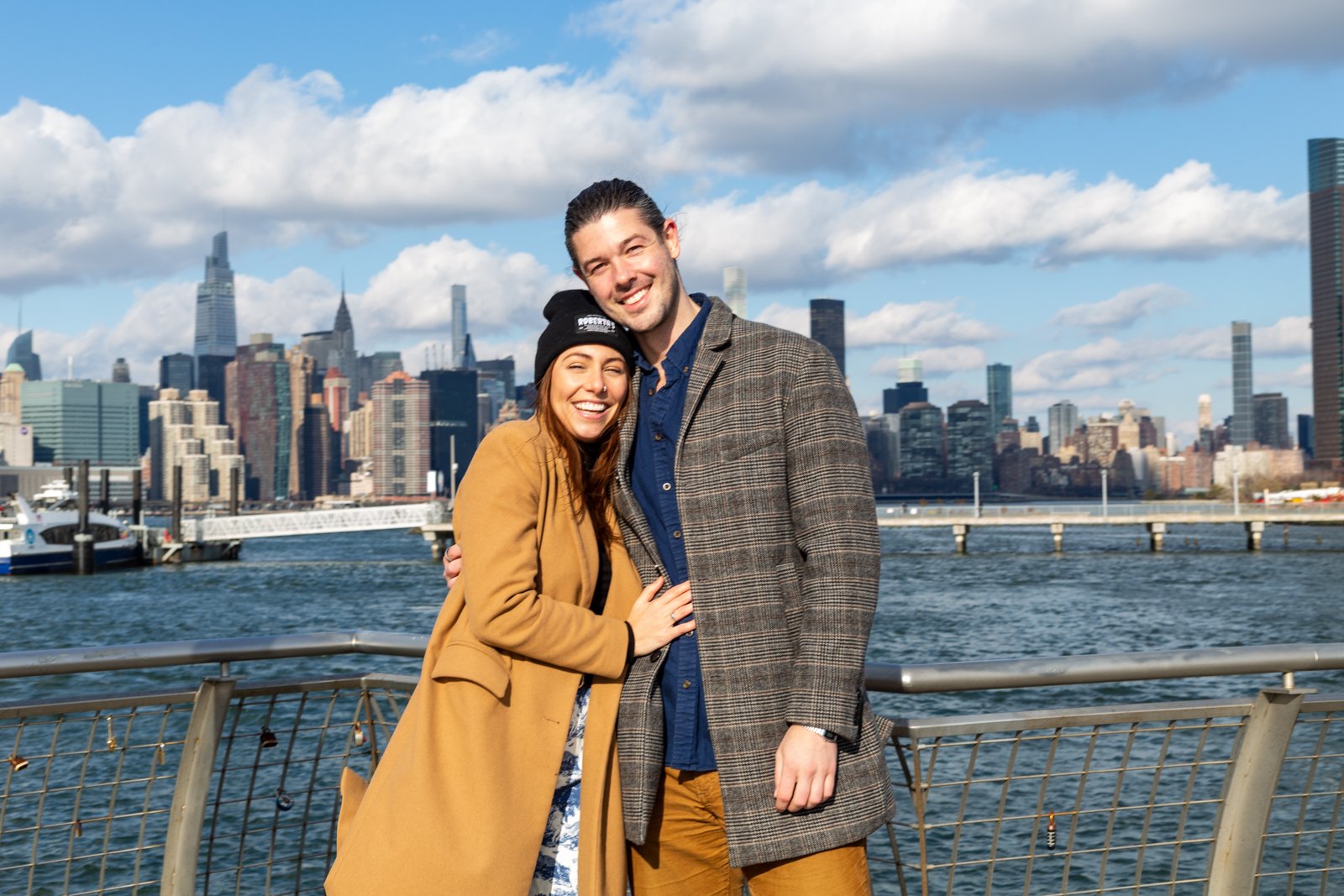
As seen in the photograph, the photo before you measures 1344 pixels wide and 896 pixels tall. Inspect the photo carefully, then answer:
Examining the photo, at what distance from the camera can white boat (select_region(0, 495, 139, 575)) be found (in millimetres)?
60000

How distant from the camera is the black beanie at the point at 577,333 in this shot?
2564 millimetres

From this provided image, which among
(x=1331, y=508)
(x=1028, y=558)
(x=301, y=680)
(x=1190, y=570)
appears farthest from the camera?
(x=1331, y=508)

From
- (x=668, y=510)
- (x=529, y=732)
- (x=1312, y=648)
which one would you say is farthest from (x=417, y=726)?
(x=1312, y=648)

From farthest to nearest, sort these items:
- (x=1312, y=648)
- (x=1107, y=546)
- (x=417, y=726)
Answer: (x=1107, y=546)
(x=1312, y=648)
(x=417, y=726)

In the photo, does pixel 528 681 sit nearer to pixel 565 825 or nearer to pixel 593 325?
pixel 565 825

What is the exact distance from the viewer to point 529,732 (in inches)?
96.3

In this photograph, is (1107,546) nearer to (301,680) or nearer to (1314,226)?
(301,680)

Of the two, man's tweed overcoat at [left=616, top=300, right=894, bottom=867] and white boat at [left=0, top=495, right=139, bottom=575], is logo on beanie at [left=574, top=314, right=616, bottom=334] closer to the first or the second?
man's tweed overcoat at [left=616, top=300, right=894, bottom=867]

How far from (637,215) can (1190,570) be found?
61560 millimetres

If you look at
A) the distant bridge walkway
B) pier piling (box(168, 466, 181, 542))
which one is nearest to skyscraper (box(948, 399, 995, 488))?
the distant bridge walkway

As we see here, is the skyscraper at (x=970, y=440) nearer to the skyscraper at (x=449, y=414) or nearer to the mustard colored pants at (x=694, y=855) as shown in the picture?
the skyscraper at (x=449, y=414)

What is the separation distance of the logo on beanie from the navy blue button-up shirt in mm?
110

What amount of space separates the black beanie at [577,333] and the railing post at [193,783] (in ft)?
4.40

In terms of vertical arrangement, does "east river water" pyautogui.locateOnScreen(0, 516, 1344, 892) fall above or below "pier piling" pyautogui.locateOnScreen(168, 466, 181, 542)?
A: below
